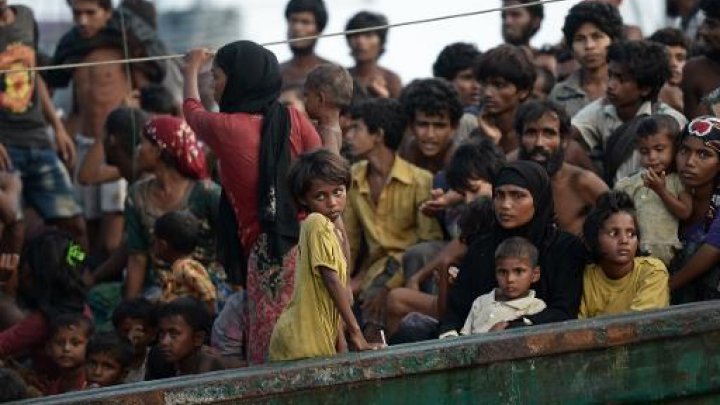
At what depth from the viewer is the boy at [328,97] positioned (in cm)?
889

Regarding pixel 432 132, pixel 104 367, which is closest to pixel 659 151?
pixel 432 132

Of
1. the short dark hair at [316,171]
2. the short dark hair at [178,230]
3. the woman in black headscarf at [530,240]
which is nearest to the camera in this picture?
the short dark hair at [316,171]

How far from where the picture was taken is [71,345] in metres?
10.4

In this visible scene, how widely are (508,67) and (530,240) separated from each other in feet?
6.66

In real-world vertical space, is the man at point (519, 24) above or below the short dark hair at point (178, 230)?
above

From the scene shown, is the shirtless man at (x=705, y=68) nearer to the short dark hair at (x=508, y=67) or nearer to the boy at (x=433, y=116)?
the short dark hair at (x=508, y=67)

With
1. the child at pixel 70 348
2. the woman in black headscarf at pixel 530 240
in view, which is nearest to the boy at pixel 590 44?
the woman in black headscarf at pixel 530 240

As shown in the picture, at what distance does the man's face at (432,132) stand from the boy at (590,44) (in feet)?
1.96

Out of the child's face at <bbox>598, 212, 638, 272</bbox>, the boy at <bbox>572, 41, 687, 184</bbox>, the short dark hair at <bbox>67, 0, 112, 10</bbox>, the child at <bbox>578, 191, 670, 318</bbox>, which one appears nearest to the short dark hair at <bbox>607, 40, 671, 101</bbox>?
the boy at <bbox>572, 41, 687, 184</bbox>

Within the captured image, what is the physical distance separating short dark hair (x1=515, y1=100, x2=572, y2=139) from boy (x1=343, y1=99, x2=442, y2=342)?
0.79 meters

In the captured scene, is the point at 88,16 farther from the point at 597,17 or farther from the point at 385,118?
the point at 597,17

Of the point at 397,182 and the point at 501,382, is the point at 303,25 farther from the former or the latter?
the point at 501,382

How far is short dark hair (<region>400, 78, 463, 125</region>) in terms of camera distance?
35.9 feet

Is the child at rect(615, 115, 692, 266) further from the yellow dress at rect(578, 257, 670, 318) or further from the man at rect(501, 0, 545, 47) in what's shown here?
the man at rect(501, 0, 545, 47)
